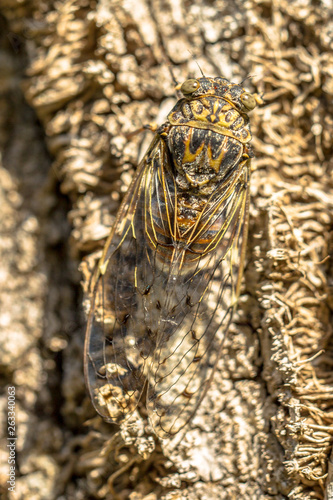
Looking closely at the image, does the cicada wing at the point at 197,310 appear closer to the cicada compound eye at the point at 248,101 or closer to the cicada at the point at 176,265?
the cicada at the point at 176,265

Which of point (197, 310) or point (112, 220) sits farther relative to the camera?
point (112, 220)

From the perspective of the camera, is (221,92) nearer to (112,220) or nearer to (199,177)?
(199,177)

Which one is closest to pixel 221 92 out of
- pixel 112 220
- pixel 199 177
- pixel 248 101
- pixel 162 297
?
pixel 248 101

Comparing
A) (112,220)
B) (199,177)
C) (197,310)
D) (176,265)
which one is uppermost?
(199,177)

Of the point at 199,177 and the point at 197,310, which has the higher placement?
the point at 199,177

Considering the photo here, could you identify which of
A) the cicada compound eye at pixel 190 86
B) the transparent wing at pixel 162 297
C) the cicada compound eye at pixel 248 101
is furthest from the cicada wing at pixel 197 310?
the cicada compound eye at pixel 190 86

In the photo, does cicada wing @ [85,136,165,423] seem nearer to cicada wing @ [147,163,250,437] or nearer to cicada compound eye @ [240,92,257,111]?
cicada wing @ [147,163,250,437]
